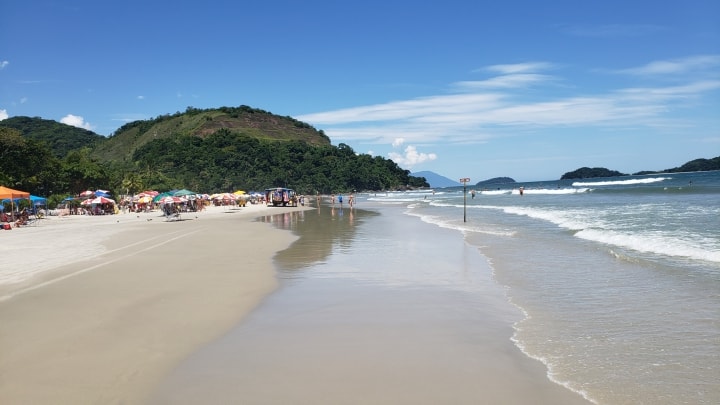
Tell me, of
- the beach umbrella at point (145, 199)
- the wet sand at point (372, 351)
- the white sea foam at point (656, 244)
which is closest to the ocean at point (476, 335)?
the wet sand at point (372, 351)

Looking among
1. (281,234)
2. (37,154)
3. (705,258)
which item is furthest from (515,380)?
(37,154)

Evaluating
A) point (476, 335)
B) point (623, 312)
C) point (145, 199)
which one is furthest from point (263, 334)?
point (145, 199)

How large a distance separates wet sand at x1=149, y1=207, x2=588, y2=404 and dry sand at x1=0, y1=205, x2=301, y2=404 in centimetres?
47

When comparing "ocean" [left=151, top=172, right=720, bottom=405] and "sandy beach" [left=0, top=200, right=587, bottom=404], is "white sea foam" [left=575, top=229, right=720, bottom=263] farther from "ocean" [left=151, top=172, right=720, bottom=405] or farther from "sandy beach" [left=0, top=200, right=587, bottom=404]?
"sandy beach" [left=0, top=200, right=587, bottom=404]

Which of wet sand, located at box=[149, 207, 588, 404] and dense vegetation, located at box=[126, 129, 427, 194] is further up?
dense vegetation, located at box=[126, 129, 427, 194]

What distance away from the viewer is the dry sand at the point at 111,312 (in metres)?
5.55

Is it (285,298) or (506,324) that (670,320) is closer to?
(506,324)

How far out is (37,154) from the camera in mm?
50562

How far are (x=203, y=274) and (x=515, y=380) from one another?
362 inches

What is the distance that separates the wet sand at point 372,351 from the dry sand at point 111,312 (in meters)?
0.47

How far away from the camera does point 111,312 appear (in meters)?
8.69

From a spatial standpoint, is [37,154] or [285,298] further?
[37,154]

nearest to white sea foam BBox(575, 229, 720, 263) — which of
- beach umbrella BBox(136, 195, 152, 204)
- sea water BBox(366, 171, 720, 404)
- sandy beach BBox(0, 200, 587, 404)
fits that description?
sea water BBox(366, 171, 720, 404)

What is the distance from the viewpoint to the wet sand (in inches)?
201
